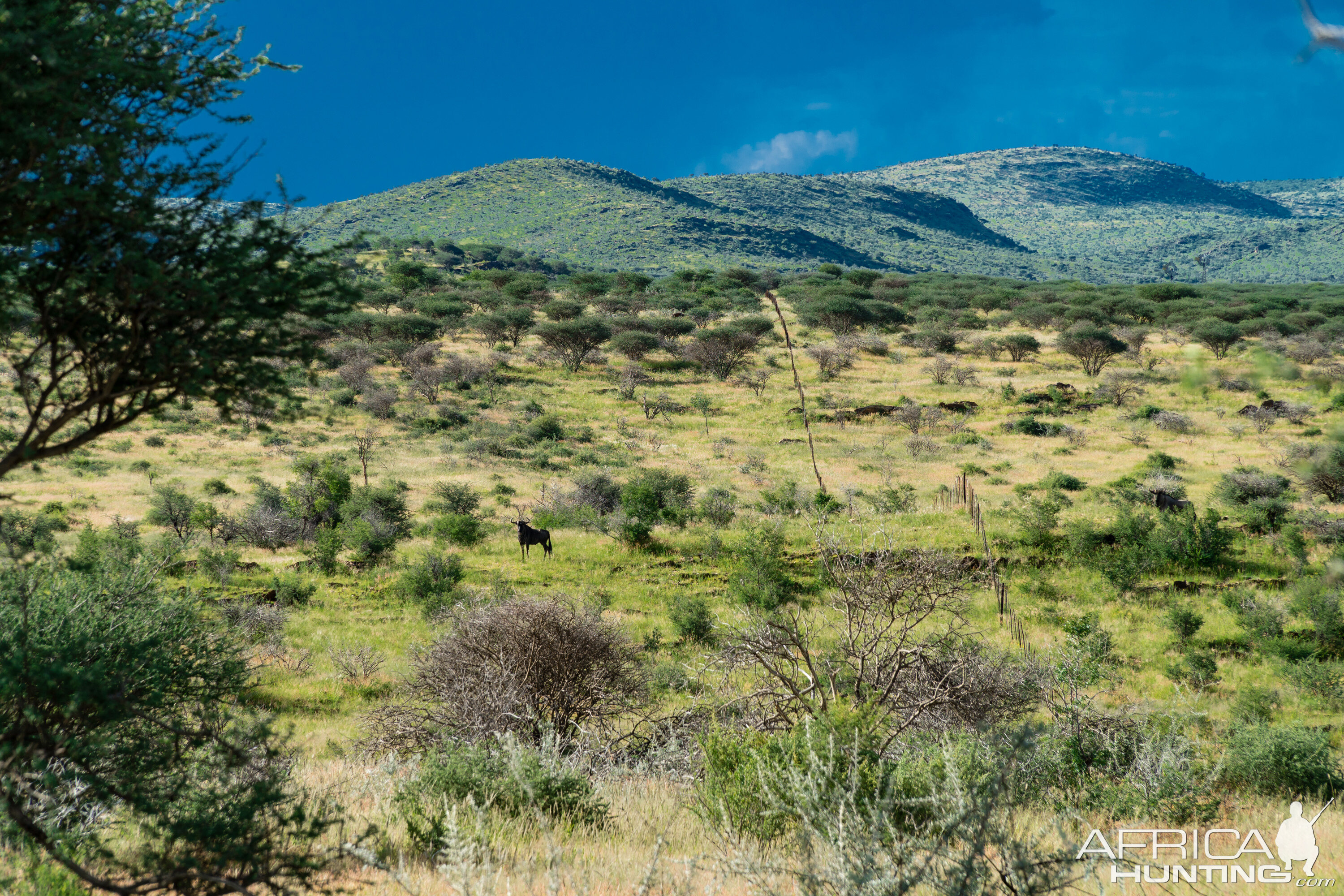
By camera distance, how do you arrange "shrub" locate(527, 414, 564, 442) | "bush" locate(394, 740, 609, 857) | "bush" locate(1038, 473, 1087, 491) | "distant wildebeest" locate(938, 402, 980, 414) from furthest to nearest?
"distant wildebeest" locate(938, 402, 980, 414)
"shrub" locate(527, 414, 564, 442)
"bush" locate(1038, 473, 1087, 491)
"bush" locate(394, 740, 609, 857)

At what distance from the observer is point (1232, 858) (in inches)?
213

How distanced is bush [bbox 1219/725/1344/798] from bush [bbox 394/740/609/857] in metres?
6.78

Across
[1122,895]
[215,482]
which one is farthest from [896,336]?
[1122,895]

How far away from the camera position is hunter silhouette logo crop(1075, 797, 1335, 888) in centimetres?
466

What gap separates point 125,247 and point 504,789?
4.47 metres

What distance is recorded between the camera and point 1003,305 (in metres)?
70.4

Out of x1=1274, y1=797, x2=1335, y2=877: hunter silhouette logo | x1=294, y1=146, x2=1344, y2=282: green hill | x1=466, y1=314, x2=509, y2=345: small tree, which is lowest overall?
x1=1274, y1=797, x2=1335, y2=877: hunter silhouette logo

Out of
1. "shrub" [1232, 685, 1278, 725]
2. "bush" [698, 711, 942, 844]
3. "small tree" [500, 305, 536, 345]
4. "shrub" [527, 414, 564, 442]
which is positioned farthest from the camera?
"small tree" [500, 305, 536, 345]

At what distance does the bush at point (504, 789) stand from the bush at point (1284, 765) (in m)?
6.78

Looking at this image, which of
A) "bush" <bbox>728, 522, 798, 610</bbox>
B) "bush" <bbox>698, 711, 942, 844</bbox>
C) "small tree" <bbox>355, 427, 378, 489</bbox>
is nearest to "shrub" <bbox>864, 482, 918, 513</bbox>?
"bush" <bbox>728, 522, 798, 610</bbox>

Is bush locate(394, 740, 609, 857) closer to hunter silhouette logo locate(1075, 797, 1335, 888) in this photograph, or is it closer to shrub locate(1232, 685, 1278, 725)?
hunter silhouette logo locate(1075, 797, 1335, 888)

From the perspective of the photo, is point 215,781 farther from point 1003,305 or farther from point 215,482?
point 1003,305

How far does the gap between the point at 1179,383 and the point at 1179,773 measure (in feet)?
23.3

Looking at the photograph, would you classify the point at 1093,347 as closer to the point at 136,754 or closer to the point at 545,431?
the point at 545,431
